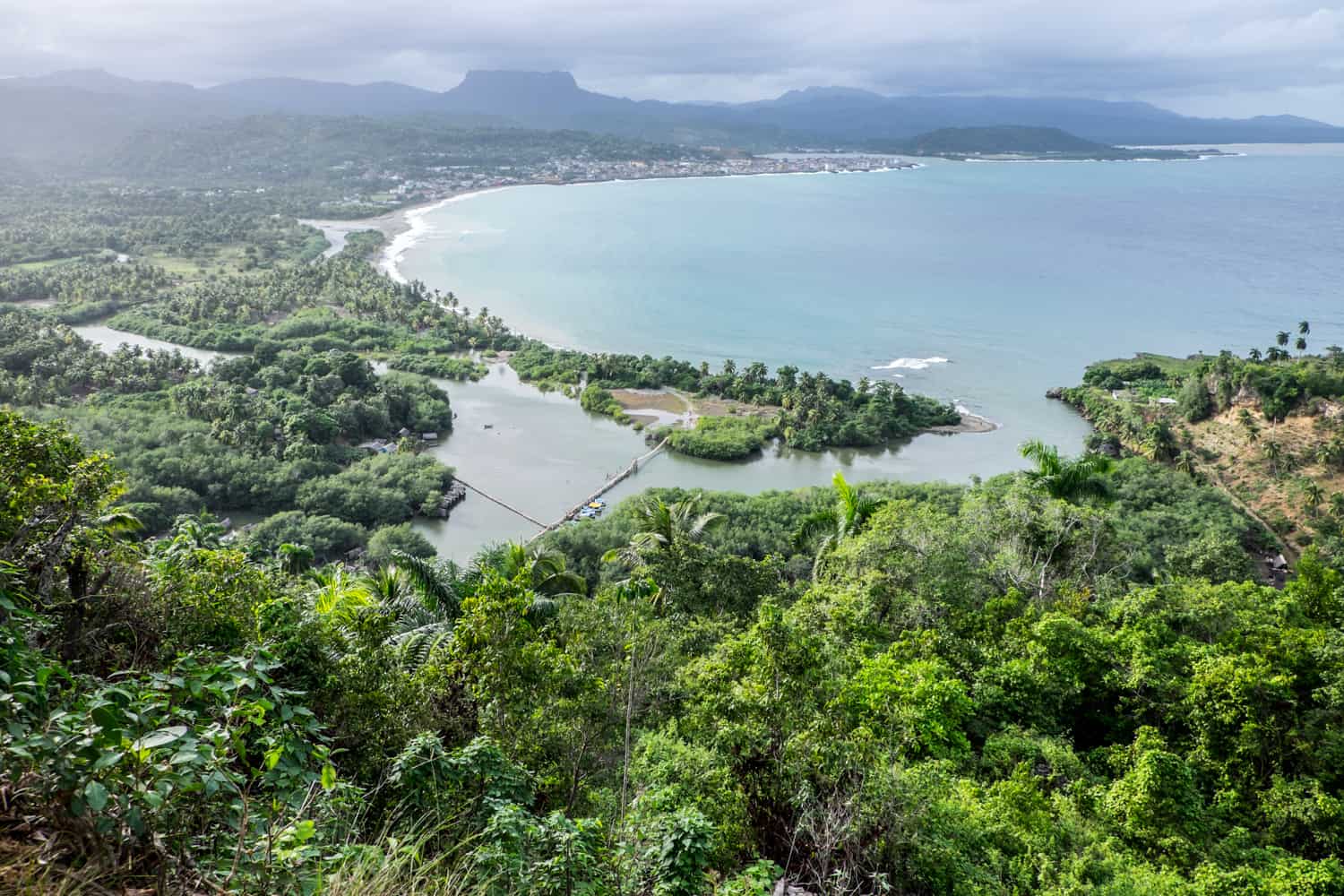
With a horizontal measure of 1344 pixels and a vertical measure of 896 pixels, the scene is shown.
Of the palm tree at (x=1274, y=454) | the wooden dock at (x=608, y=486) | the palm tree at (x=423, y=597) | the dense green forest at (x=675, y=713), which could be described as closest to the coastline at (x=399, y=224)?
the wooden dock at (x=608, y=486)

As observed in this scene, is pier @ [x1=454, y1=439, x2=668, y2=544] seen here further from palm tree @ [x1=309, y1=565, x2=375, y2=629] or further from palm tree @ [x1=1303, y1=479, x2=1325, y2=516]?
palm tree @ [x1=1303, y1=479, x2=1325, y2=516]

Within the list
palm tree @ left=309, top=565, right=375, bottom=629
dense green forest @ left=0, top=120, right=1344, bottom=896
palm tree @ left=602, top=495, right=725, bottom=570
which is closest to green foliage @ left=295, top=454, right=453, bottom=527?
dense green forest @ left=0, top=120, right=1344, bottom=896

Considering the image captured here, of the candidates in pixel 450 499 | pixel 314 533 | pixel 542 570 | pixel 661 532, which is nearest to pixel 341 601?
pixel 542 570

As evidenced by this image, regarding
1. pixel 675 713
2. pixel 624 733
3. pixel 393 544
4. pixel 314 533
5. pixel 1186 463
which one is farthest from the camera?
pixel 1186 463

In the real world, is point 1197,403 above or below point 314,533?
above

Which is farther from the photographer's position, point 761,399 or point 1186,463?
point 761,399

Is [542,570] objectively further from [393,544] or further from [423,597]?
[393,544]

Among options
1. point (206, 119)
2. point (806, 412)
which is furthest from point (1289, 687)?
point (206, 119)

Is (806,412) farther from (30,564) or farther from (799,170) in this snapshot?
(799,170)
